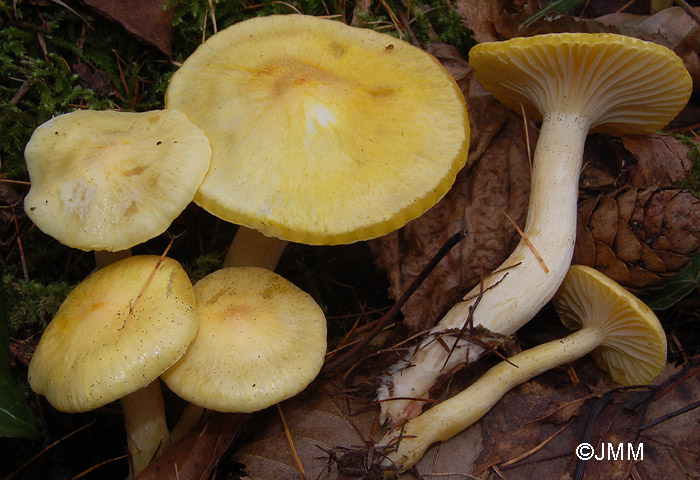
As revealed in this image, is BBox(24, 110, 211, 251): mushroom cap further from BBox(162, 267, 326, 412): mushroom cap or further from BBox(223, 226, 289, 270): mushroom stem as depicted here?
BBox(223, 226, 289, 270): mushroom stem

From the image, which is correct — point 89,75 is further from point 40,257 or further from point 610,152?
point 610,152

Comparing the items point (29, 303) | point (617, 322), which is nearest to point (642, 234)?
point (617, 322)

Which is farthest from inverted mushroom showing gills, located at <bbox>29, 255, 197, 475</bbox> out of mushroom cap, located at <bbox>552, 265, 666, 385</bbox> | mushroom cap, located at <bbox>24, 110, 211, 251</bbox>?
mushroom cap, located at <bbox>552, 265, 666, 385</bbox>

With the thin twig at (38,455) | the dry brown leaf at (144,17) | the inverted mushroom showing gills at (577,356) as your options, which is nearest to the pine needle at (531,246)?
the inverted mushroom showing gills at (577,356)

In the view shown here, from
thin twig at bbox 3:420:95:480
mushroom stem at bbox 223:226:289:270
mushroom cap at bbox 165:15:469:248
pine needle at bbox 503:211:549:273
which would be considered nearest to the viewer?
mushroom cap at bbox 165:15:469:248

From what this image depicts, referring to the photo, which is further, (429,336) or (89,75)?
(89,75)

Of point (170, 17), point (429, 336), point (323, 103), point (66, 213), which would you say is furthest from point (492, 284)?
point (170, 17)
